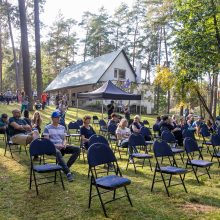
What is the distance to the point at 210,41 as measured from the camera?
13.5m

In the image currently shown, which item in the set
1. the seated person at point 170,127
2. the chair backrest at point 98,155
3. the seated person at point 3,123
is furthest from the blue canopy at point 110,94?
the chair backrest at point 98,155

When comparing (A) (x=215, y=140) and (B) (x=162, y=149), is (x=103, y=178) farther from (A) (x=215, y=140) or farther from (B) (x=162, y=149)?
(A) (x=215, y=140)

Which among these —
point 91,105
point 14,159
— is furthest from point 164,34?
point 14,159

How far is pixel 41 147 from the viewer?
6.07m

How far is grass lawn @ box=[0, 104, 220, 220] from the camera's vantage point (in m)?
4.68

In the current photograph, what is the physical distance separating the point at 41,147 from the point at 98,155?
4.48ft

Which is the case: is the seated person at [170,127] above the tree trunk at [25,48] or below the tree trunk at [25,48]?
below

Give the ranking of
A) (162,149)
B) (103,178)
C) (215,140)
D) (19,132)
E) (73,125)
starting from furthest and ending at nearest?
(73,125)
(215,140)
(19,132)
(162,149)
(103,178)

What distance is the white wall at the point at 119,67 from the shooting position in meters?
31.4

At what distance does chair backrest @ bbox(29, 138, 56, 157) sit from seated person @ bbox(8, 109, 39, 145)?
2.09 meters

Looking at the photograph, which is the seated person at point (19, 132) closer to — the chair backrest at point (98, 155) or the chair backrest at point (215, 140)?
the chair backrest at point (98, 155)

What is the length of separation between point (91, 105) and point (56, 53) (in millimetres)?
19693

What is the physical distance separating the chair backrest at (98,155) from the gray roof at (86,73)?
24184 millimetres

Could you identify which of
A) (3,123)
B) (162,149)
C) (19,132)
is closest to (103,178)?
(162,149)
